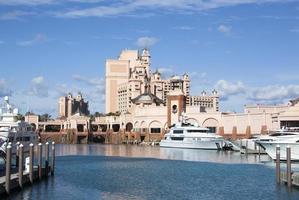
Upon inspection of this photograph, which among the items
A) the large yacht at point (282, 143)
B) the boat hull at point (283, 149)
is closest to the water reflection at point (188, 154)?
the boat hull at point (283, 149)

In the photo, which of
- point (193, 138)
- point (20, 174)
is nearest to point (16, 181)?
point (20, 174)

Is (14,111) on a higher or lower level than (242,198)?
higher

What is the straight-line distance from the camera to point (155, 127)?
197m

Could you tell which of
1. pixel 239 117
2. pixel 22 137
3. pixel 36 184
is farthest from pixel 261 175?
pixel 239 117

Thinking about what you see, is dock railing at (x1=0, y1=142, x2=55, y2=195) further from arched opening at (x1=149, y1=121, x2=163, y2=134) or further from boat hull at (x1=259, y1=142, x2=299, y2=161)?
arched opening at (x1=149, y1=121, x2=163, y2=134)

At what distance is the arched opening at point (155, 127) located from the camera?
641ft

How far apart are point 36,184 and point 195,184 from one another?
15127 millimetres

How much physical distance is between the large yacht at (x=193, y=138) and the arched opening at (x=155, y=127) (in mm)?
47177

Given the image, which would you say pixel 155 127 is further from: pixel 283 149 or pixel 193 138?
pixel 283 149

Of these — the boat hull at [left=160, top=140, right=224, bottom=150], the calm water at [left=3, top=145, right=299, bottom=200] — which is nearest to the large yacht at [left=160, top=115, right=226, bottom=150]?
the boat hull at [left=160, top=140, right=224, bottom=150]

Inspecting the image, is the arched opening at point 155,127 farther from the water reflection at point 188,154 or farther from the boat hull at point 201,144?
the water reflection at point 188,154

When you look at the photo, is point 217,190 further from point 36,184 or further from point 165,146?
point 165,146

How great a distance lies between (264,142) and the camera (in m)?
85.9

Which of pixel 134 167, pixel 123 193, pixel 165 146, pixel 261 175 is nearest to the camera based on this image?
pixel 123 193
